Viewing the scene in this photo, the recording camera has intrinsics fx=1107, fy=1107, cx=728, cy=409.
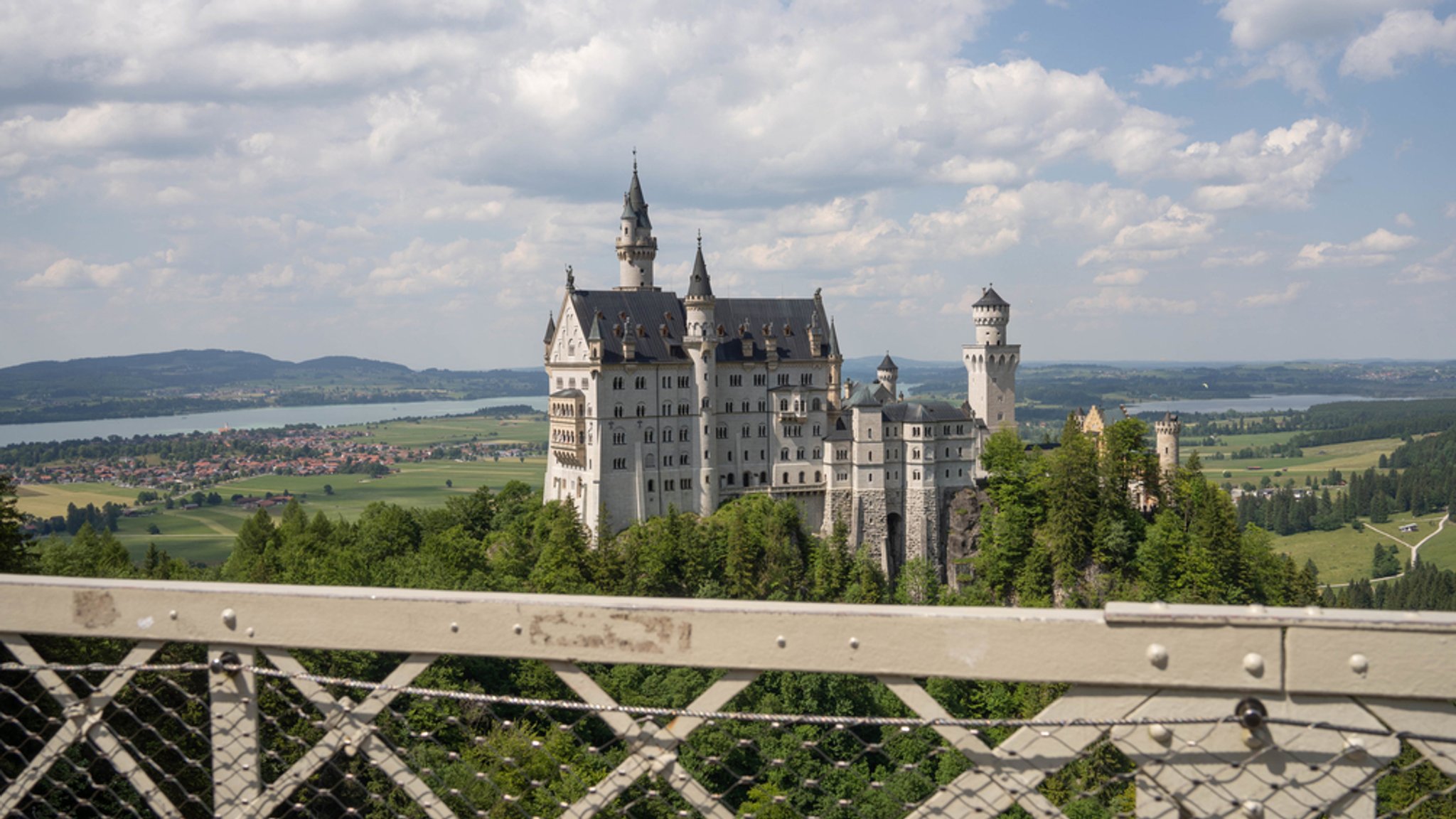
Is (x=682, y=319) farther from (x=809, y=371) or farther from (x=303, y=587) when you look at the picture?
(x=303, y=587)

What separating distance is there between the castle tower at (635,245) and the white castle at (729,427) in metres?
3.42

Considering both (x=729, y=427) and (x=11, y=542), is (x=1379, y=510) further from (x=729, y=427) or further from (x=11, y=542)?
(x=11, y=542)

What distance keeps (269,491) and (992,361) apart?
9775cm

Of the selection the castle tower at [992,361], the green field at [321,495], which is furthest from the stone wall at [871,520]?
the green field at [321,495]

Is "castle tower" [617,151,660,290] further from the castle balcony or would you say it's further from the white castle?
the castle balcony

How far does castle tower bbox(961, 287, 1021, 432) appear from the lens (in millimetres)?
66062

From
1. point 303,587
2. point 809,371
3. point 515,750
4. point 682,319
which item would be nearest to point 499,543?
point 682,319

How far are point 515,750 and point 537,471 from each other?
125253 mm

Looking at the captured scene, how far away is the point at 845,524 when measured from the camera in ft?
185

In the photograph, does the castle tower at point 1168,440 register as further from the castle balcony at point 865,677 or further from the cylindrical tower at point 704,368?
the castle balcony at point 865,677

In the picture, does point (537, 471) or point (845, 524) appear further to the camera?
point (537, 471)

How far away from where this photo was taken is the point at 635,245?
212 feet

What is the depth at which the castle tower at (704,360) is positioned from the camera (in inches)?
2242

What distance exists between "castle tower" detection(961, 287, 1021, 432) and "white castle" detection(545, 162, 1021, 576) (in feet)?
20.0
